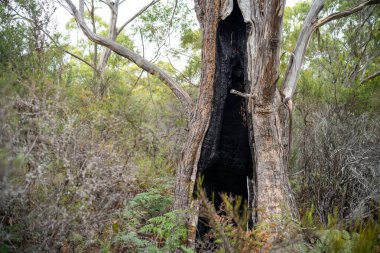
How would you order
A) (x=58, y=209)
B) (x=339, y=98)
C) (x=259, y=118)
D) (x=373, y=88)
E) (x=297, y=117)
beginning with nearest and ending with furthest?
(x=58, y=209)
(x=259, y=118)
(x=339, y=98)
(x=373, y=88)
(x=297, y=117)

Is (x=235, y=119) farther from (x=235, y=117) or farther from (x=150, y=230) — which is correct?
(x=150, y=230)

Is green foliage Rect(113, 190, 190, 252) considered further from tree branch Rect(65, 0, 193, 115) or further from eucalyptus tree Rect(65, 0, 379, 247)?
tree branch Rect(65, 0, 193, 115)

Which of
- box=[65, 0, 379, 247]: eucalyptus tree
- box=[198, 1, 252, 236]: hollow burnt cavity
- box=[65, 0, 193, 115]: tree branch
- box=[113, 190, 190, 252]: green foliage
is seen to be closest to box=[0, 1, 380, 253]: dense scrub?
box=[113, 190, 190, 252]: green foliage

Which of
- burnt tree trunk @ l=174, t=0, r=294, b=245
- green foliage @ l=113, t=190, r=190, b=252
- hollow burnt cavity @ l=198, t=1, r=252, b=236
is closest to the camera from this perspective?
green foliage @ l=113, t=190, r=190, b=252

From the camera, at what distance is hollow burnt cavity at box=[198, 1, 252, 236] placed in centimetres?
455

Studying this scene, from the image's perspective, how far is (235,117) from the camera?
4668 millimetres

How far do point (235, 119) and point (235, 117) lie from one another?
0.09ft

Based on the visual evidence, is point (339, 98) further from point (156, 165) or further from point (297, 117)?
point (156, 165)

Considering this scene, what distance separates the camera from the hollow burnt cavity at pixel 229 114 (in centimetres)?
455

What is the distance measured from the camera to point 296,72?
5.00 metres

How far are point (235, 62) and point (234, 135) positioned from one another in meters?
0.99

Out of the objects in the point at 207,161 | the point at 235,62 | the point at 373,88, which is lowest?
the point at 207,161

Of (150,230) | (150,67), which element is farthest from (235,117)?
(150,230)

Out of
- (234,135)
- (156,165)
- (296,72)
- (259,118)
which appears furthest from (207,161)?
(156,165)
